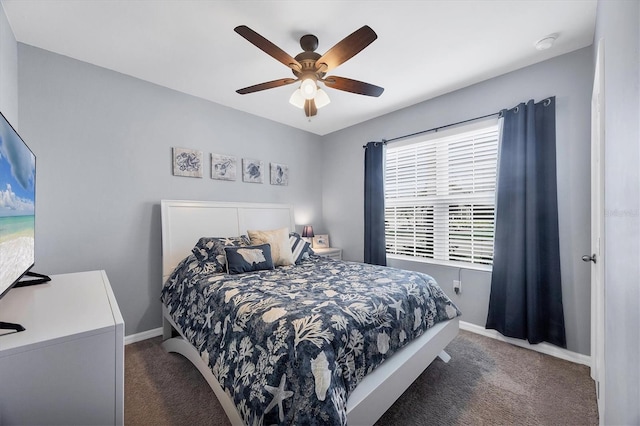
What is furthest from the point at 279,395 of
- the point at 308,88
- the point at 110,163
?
the point at 110,163

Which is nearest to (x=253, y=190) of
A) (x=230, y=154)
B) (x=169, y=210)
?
(x=230, y=154)

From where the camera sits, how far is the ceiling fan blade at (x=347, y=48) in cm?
154

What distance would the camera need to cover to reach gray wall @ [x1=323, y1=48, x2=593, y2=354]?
7.07 ft

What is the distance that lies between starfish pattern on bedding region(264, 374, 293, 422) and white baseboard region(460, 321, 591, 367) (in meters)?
2.39

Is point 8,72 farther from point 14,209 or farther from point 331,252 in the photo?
point 331,252

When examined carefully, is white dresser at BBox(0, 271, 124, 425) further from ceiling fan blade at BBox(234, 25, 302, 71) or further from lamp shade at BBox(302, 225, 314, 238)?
lamp shade at BBox(302, 225, 314, 238)

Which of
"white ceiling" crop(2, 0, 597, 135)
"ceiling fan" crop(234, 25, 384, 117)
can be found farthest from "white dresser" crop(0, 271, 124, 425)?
Result: "white ceiling" crop(2, 0, 597, 135)

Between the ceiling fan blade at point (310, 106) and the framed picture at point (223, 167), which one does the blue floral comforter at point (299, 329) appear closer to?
the framed picture at point (223, 167)

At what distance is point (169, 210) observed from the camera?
276 cm

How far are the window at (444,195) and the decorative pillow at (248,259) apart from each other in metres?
1.75

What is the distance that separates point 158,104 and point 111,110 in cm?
42

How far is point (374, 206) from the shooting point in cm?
356

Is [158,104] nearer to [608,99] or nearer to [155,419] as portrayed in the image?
[155,419]

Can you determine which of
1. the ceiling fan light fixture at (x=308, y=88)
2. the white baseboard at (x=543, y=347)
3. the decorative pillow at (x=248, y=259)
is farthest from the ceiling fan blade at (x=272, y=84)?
the white baseboard at (x=543, y=347)
